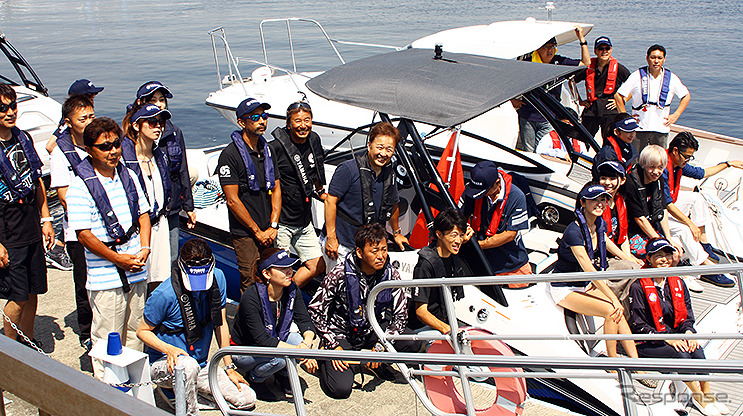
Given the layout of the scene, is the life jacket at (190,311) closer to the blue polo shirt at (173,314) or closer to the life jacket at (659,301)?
the blue polo shirt at (173,314)

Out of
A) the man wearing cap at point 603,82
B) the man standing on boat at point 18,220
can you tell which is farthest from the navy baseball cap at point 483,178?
the man wearing cap at point 603,82

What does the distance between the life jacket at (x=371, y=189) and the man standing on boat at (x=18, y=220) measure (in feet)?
7.08

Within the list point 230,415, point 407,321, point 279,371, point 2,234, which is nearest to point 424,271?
point 407,321

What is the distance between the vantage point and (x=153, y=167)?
4461 millimetres

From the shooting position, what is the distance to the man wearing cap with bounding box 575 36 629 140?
761cm

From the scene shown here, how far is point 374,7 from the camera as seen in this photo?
33469 mm

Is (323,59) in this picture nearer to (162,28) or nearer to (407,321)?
(162,28)

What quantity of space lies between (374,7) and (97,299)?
31437 mm

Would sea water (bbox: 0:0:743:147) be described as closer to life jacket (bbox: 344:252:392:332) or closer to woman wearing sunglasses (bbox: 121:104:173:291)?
woman wearing sunglasses (bbox: 121:104:173:291)

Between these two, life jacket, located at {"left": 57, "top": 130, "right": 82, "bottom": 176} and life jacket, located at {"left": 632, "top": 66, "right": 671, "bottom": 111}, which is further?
life jacket, located at {"left": 632, "top": 66, "right": 671, "bottom": 111}

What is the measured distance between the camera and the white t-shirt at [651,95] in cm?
707

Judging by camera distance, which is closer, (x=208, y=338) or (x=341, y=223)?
(x=208, y=338)

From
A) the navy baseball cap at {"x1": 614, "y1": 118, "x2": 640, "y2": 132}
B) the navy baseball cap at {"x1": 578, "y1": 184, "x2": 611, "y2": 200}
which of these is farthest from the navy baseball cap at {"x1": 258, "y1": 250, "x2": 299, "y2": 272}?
the navy baseball cap at {"x1": 614, "y1": 118, "x2": 640, "y2": 132}

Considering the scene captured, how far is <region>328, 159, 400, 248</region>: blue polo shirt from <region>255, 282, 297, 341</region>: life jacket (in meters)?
0.65
